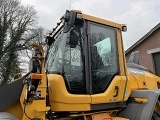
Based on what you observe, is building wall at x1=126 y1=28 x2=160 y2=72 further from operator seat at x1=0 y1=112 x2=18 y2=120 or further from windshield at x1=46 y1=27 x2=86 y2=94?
operator seat at x1=0 y1=112 x2=18 y2=120

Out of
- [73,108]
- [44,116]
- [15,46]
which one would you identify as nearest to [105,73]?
[73,108]

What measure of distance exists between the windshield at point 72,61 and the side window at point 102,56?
0.21 meters

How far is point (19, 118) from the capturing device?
363 cm

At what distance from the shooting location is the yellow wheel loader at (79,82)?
3553 mm

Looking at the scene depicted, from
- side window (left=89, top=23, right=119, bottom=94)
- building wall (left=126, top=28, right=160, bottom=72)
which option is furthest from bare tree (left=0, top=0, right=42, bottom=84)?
side window (left=89, top=23, right=119, bottom=94)

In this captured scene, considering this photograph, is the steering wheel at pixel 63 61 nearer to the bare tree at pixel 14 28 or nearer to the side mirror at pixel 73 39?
the side mirror at pixel 73 39

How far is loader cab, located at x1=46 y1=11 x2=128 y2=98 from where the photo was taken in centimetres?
398

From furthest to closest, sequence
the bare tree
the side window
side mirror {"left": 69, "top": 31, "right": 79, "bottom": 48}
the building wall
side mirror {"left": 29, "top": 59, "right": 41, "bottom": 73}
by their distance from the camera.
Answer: the bare tree
the building wall
the side window
side mirror {"left": 69, "top": 31, "right": 79, "bottom": 48}
side mirror {"left": 29, "top": 59, "right": 41, "bottom": 73}

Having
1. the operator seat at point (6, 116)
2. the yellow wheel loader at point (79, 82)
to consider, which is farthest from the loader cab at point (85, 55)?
the operator seat at point (6, 116)

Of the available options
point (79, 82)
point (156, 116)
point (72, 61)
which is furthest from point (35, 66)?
point (156, 116)

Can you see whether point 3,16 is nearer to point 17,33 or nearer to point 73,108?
point 17,33

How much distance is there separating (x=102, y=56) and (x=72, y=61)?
1.98 ft

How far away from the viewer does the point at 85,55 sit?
161 inches

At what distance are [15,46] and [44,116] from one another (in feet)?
92.2
